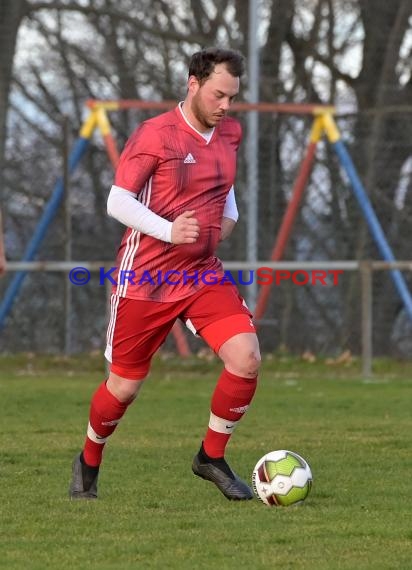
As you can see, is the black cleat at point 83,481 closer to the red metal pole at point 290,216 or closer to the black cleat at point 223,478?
the black cleat at point 223,478

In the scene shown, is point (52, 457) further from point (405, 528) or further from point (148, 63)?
point (148, 63)

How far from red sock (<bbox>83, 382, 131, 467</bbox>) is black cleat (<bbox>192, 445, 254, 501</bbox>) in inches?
16.2

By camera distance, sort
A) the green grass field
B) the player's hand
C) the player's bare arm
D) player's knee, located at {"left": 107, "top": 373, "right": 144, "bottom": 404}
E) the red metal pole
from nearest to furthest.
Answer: the green grass field
the player's hand
player's knee, located at {"left": 107, "top": 373, "right": 144, "bottom": 404}
the player's bare arm
the red metal pole

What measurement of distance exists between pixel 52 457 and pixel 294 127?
26.8ft

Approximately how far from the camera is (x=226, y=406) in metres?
6.16

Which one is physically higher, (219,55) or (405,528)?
(219,55)

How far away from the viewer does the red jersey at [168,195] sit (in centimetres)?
610

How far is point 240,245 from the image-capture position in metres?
14.8

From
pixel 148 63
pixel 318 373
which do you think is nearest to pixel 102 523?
pixel 318 373

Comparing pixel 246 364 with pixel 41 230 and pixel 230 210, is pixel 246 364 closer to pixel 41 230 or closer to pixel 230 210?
pixel 230 210

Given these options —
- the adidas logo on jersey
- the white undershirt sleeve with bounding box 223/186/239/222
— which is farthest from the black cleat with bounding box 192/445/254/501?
the adidas logo on jersey

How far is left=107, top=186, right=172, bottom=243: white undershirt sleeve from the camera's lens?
19.5 feet

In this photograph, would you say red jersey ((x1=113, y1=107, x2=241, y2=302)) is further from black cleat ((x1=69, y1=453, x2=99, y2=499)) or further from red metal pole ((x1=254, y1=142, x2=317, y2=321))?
red metal pole ((x1=254, y1=142, x2=317, y2=321))

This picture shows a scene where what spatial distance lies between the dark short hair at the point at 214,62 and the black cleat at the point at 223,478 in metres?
1.59
